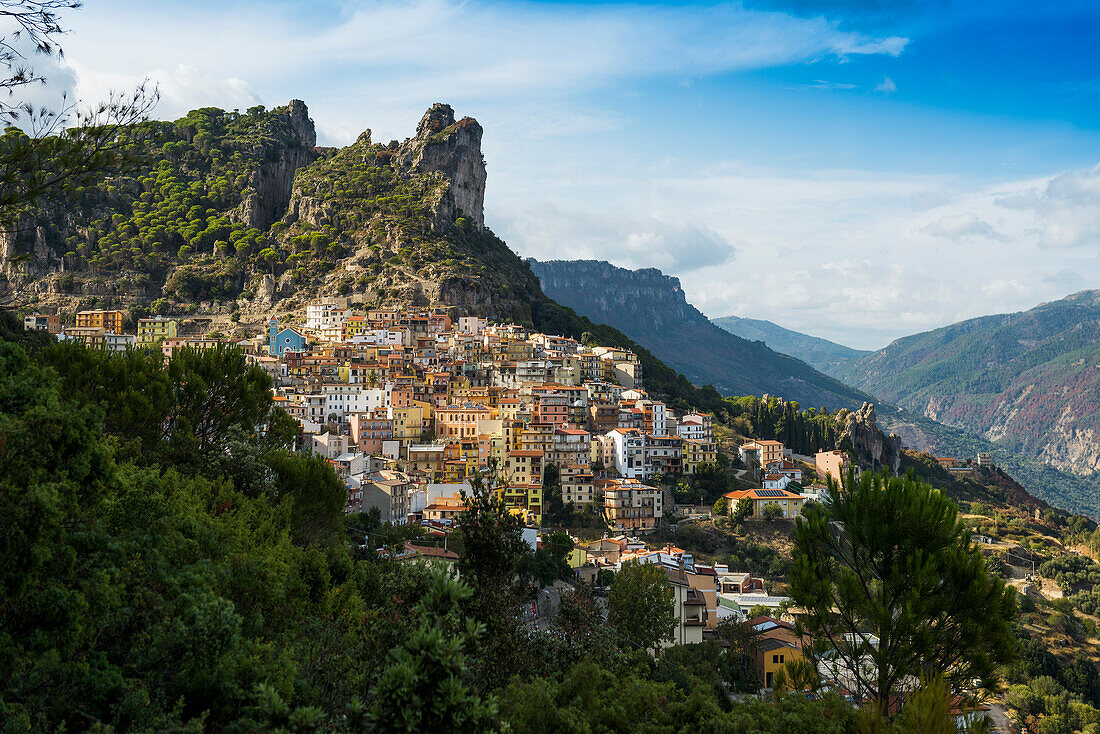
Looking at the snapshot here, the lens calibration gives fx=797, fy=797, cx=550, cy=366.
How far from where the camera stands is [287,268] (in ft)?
274

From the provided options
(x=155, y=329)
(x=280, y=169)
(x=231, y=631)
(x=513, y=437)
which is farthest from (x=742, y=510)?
(x=280, y=169)

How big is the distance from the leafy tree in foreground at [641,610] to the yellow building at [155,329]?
176 ft

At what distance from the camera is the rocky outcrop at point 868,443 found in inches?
2863

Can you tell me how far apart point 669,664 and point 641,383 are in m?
52.6

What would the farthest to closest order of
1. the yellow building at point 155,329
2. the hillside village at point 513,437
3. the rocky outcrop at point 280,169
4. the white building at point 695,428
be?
the rocky outcrop at point 280,169, the yellow building at point 155,329, the white building at point 695,428, the hillside village at point 513,437

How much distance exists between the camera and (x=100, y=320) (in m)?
67.9

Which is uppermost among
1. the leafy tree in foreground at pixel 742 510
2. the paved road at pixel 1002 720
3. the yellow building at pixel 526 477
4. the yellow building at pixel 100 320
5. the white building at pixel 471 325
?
the white building at pixel 471 325

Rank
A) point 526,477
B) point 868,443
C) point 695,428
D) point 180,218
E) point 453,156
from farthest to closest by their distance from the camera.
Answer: point 453,156, point 180,218, point 868,443, point 695,428, point 526,477

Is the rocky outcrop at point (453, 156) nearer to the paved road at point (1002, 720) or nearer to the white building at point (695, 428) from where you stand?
the white building at point (695, 428)

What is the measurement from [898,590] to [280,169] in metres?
105

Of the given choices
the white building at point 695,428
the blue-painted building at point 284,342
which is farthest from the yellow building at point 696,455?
the blue-painted building at point 284,342

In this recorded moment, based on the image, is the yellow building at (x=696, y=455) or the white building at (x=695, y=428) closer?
the yellow building at (x=696, y=455)

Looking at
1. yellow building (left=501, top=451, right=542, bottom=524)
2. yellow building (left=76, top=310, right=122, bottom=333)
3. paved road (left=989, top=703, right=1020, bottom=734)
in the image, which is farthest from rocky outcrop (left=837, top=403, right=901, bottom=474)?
yellow building (left=76, top=310, right=122, bottom=333)

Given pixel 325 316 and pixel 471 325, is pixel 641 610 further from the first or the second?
pixel 325 316
